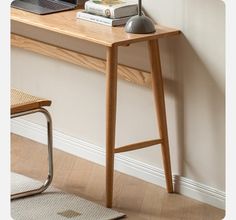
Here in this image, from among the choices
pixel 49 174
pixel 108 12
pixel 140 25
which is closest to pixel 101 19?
pixel 108 12

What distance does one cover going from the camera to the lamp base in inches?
132

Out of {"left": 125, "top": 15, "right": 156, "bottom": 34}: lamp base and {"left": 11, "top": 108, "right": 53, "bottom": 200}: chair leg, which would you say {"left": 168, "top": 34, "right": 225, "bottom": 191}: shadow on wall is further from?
{"left": 11, "top": 108, "right": 53, "bottom": 200}: chair leg

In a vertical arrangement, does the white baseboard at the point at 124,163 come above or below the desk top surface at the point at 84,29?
below

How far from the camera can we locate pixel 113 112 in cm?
336

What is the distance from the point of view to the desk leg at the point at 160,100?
3455 mm

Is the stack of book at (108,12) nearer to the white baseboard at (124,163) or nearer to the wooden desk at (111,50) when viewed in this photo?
the wooden desk at (111,50)

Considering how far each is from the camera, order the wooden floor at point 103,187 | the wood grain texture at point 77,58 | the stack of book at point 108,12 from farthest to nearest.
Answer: the wood grain texture at point 77,58 < the stack of book at point 108,12 < the wooden floor at point 103,187

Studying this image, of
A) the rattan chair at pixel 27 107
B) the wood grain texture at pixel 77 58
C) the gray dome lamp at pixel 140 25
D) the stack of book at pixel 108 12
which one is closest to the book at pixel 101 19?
the stack of book at pixel 108 12

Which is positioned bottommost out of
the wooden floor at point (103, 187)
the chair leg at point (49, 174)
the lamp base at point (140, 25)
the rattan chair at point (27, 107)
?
the wooden floor at point (103, 187)

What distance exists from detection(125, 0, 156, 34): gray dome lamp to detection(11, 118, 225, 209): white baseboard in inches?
26.3

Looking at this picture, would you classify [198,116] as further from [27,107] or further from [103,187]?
[27,107]

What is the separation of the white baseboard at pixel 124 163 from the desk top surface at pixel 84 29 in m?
0.66

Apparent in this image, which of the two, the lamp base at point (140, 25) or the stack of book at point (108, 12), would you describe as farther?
the stack of book at point (108, 12)
